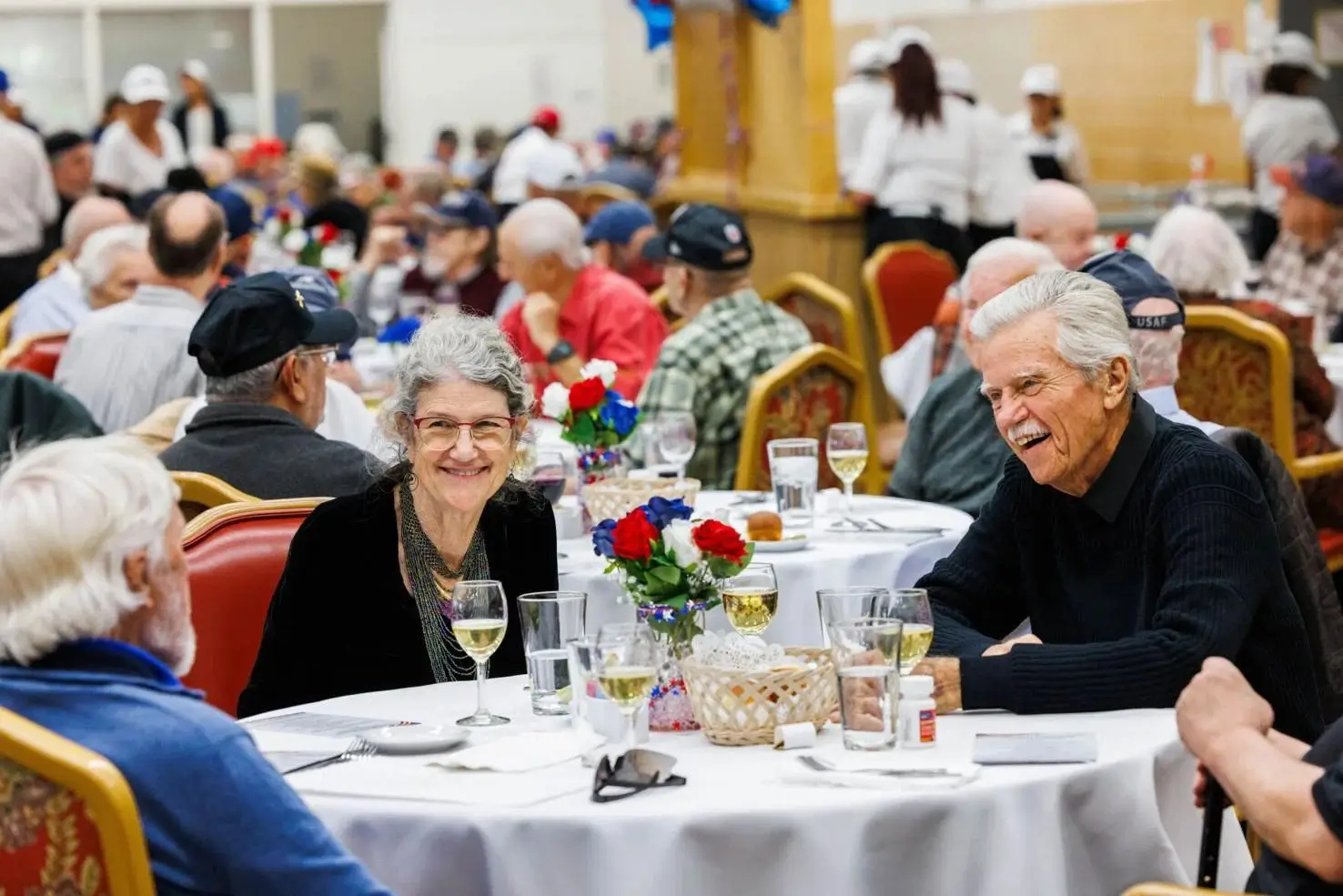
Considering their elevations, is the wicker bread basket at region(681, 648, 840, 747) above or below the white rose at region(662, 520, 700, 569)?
below

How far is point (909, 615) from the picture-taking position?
8.36ft

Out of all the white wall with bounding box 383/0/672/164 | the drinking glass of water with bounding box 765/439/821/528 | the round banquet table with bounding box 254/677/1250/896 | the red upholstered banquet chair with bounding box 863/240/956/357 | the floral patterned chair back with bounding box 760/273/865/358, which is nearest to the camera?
the round banquet table with bounding box 254/677/1250/896

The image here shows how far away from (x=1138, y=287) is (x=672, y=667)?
5.81 feet

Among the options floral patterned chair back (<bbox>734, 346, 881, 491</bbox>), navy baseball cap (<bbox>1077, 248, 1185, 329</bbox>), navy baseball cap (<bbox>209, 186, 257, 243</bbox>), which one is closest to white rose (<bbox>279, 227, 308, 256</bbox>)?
navy baseball cap (<bbox>209, 186, 257, 243</bbox>)

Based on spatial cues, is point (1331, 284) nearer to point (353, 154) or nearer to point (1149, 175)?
point (1149, 175)

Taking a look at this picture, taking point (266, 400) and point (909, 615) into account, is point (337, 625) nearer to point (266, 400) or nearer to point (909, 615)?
point (909, 615)

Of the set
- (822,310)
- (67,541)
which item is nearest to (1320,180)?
(822,310)

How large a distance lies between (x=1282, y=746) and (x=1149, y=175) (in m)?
11.3

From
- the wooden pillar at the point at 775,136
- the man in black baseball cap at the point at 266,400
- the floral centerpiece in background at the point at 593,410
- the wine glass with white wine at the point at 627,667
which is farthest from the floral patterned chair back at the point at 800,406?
the wooden pillar at the point at 775,136

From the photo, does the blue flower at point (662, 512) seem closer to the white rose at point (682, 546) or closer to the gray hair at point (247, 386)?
the white rose at point (682, 546)

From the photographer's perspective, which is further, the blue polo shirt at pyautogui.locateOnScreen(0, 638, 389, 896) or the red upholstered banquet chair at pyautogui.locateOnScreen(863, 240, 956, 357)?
the red upholstered banquet chair at pyautogui.locateOnScreen(863, 240, 956, 357)

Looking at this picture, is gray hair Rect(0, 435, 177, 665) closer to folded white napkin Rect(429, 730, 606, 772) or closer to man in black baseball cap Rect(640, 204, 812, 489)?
folded white napkin Rect(429, 730, 606, 772)

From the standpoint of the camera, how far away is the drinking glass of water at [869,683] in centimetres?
237

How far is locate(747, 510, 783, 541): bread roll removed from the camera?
13.4 ft
